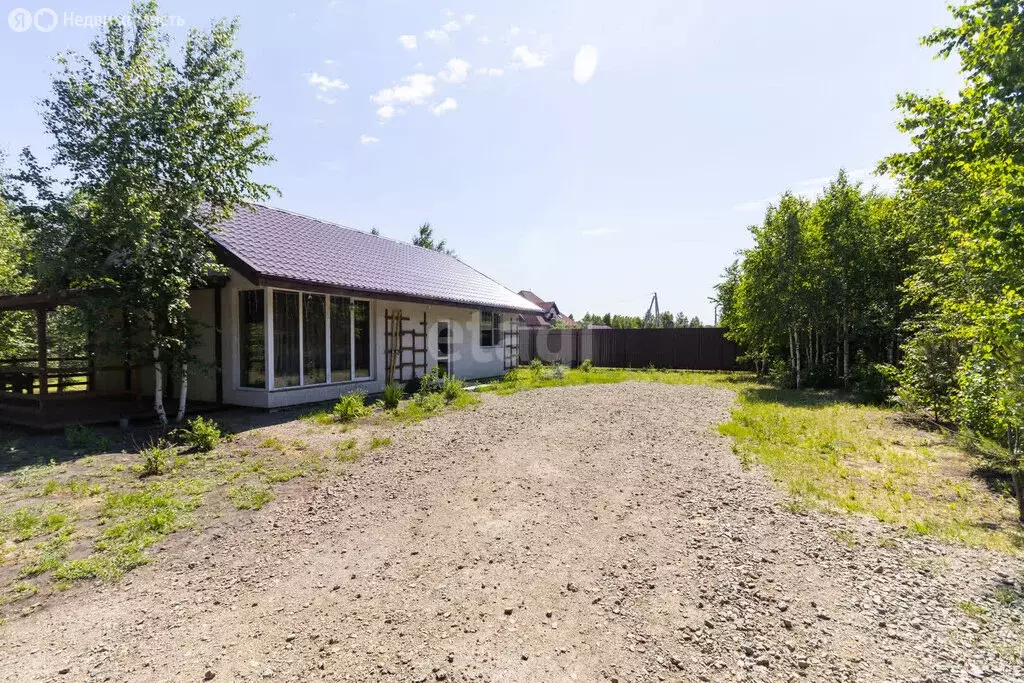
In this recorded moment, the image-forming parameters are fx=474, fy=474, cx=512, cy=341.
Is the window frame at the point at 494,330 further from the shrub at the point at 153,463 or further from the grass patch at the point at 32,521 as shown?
the grass patch at the point at 32,521

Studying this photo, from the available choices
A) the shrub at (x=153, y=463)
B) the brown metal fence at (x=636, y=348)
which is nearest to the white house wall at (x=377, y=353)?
the shrub at (x=153, y=463)

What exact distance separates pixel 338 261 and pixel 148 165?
4230mm

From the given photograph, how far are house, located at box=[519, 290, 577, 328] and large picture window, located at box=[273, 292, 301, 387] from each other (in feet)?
31.8

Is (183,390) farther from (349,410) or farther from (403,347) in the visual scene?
(403,347)

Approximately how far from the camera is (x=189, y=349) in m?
7.75

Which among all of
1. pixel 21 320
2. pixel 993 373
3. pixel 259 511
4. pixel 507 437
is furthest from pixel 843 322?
pixel 21 320

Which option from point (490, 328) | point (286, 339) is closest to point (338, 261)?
point (286, 339)

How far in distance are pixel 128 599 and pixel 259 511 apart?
1350 mm

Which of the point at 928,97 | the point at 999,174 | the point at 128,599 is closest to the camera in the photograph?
the point at 128,599

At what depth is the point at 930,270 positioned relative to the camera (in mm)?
8023

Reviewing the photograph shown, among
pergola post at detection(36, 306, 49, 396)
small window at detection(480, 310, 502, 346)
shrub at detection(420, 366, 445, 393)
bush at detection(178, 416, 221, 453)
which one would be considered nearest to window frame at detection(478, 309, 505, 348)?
small window at detection(480, 310, 502, 346)

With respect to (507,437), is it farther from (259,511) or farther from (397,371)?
(397,371)

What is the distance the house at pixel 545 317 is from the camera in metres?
20.4

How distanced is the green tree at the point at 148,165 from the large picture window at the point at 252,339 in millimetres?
1095
